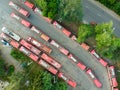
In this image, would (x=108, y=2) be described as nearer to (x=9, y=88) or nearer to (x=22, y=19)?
(x=22, y=19)

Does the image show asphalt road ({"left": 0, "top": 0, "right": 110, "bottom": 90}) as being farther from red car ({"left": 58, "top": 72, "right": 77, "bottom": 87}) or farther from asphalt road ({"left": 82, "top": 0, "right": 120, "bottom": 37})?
asphalt road ({"left": 82, "top": 0, "right": 120, "bottom": 37})

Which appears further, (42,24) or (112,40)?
(42,24)

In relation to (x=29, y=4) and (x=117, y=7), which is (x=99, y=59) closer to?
(x=117, y=7)

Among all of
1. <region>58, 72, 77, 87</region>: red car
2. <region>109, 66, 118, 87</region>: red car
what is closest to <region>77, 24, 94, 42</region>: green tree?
<region>58, 72, 77, 87</region>: red car

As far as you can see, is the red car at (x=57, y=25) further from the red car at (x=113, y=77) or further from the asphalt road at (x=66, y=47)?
the red car at (x=113, y=77)

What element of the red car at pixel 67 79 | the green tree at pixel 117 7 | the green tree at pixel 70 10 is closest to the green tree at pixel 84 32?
the green tree at pixel 70 10

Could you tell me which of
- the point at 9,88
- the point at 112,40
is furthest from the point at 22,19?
the point at 112,40
